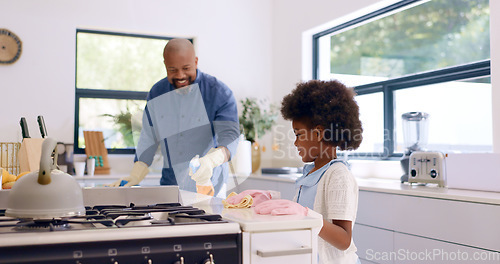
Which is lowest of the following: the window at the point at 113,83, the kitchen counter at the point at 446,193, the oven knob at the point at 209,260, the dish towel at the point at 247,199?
the oven knob at the point at 209,260

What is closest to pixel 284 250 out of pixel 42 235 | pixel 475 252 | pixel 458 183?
pixel 42 235

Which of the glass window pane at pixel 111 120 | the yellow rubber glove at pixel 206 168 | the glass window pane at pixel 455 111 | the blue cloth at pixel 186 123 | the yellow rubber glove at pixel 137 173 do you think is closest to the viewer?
the yellow rubber glove at pixel 206 168

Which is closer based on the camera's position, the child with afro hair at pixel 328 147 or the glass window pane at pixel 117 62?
the child with afro hair at pixel 328 147

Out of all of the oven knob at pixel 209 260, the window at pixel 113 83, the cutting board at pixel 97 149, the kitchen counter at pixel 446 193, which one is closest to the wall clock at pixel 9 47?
the window at pixel 113 83

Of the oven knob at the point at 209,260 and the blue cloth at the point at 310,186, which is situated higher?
the blue cloth at the point at 310,186

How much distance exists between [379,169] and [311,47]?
1.36m

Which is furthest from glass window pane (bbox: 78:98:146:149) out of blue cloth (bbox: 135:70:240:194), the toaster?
the toaster

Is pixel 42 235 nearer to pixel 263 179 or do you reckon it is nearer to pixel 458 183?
pixel 458 183

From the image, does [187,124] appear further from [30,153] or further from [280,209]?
[280,209]

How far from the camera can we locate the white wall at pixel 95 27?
151 inches

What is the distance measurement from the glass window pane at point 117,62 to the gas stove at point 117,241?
3.33 m

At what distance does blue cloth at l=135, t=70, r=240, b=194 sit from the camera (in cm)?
250

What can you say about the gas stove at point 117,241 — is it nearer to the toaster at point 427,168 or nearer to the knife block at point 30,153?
the knife block at point 30,153

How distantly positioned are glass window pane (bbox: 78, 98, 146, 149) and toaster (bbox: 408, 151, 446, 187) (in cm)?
233
